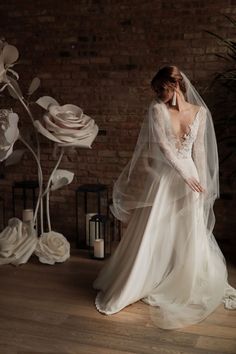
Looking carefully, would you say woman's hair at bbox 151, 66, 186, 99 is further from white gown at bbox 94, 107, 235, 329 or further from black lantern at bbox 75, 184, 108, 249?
black lantern at bbox 75, 184, 108, 249

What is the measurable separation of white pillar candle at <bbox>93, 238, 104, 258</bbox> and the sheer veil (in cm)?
79

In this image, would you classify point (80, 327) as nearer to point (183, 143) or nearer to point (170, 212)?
point (170, 212)

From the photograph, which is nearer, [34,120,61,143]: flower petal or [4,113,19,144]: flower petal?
[4,113,19,144]: flower petal

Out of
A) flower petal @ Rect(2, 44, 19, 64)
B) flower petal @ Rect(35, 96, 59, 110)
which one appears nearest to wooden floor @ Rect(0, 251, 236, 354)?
flower petal @ Rect(35, 96, 59, 110)

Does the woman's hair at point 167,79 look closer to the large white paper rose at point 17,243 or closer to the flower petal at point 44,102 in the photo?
the flower petal at point 44,102

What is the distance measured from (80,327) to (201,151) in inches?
53.9

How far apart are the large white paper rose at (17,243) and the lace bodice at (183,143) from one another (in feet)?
5.02

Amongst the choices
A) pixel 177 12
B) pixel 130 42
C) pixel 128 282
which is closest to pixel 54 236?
pixel 128 282

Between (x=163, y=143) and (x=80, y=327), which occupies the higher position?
(x=163, y=143)

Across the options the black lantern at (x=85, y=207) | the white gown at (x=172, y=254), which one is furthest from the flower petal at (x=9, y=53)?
the white gown at (x=172, y=254)

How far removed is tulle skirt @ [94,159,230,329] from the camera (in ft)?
9.39

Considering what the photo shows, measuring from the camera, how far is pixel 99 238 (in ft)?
12.9

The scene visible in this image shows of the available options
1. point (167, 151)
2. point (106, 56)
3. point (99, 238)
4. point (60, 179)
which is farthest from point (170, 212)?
point (106, 56)

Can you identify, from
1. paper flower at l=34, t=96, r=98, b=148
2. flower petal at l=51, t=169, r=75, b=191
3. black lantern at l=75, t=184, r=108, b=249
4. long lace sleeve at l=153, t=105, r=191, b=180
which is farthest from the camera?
black lantern at l=75, t=184, r=108, b=249
